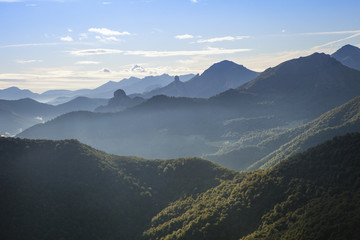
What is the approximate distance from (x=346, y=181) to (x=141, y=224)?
2592 inches

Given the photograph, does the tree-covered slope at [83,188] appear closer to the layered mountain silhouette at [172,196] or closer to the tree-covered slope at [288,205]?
the layered mountain silhouette at [172,196]

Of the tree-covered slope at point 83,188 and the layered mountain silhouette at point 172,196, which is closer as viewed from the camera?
the layered mountain silhouette at point 172,196

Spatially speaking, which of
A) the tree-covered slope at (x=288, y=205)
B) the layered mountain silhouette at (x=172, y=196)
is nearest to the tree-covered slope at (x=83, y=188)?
the layered mountain silhouette at (x=172, y=196)

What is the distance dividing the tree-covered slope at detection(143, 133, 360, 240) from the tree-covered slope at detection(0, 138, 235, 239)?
1190 centimetres

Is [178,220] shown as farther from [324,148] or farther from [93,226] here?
[324,148]

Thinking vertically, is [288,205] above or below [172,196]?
above

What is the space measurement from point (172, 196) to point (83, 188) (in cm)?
3432

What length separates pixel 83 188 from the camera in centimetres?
10100

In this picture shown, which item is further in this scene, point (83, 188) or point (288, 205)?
point (83, 188)

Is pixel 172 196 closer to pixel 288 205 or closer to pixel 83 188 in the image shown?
pixel 83 188

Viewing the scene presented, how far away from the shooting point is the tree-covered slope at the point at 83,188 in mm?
85188

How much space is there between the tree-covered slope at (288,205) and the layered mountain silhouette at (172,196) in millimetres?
246

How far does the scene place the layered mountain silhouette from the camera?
67.6 m

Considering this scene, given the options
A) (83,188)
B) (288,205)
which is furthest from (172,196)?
(288,205)
